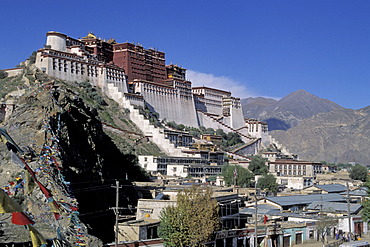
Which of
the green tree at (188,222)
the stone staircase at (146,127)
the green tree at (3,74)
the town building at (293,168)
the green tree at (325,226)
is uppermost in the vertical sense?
the green tree at (3,74)

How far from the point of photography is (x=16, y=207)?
7180 millimetres

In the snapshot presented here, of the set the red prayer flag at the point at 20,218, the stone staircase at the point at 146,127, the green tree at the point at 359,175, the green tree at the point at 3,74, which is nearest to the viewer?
the red prayer flag at the point at 20,218

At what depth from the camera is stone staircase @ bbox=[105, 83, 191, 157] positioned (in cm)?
8488

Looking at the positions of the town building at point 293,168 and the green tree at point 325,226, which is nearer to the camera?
the green tree at point 325,226

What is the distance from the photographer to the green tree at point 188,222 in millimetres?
28422

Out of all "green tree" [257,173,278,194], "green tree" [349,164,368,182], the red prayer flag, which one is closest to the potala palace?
"green tree" [257,173,278,194]

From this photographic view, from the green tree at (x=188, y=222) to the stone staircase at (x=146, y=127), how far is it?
54.4 meters

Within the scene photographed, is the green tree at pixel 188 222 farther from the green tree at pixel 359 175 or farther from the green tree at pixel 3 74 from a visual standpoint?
the green tree at pixel 359 175

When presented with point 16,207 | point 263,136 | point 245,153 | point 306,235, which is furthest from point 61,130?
point 263,136

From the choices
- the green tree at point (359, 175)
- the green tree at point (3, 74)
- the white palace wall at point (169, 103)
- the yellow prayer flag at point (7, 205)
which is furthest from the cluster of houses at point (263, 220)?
the white palace wall at point (169, 103)

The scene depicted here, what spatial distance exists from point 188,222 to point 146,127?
61.0m

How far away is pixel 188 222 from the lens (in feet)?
93.8

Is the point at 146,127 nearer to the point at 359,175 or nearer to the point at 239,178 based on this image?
the point at 239,178

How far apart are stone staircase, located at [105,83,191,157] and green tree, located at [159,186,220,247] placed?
54396 millimetres
